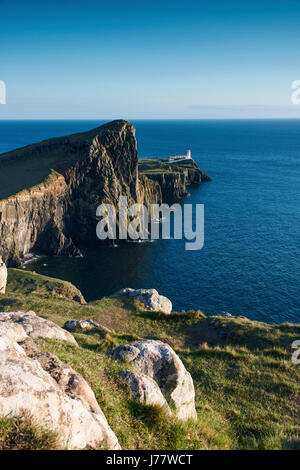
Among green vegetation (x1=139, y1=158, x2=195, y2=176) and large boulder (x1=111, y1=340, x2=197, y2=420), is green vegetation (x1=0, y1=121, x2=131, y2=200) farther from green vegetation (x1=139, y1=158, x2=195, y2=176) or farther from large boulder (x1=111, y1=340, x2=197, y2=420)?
large boulder (x1=111, y1=340, x2=197, y2=420)

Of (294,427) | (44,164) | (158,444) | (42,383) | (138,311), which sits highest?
(44,164)

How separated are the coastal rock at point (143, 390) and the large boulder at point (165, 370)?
1525 millimetres

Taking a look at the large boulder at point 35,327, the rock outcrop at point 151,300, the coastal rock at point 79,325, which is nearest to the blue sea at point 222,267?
the rock outcrop at point 151,300

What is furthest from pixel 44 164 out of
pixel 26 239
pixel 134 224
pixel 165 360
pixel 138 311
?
pixel 165 360

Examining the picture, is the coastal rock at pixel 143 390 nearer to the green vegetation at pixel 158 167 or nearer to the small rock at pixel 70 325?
the small rock at pixel 70 325

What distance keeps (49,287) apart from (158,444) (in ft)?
159

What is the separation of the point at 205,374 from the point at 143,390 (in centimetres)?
1266

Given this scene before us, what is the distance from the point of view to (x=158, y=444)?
9242 mm

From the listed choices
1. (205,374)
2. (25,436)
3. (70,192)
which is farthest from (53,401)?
(70,192)

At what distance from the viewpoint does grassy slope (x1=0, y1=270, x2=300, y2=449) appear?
33.0 ft

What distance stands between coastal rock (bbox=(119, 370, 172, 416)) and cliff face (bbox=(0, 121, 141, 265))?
6781 centimetres

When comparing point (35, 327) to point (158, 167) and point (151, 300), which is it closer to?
point (151, 300)

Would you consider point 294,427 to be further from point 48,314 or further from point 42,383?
point 48,314

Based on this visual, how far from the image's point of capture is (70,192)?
92.6m
